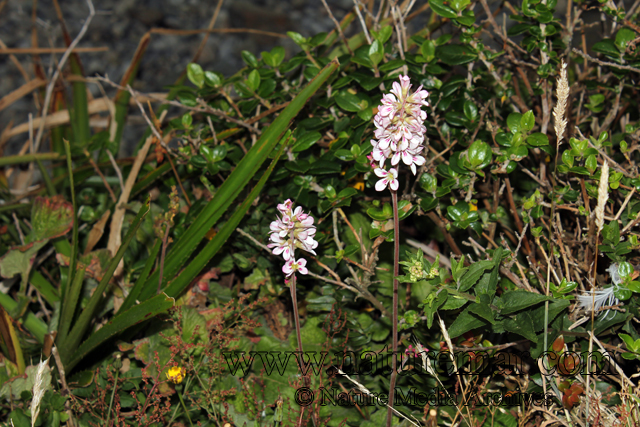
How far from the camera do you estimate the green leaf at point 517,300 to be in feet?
4.04

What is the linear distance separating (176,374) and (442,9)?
1.41 m

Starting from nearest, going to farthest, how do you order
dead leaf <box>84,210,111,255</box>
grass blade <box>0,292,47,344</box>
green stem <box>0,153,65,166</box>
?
1. grass blade <box>0,292,47,344</box>
2. dead leaf <box>84,210,111,255</box>
3. green stem <box>0,153,65,166</box>

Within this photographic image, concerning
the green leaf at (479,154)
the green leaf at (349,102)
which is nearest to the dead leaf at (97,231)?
the green leaf at (349,102)

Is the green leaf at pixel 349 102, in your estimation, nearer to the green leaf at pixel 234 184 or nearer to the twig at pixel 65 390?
the green leaf at pixel 234 184

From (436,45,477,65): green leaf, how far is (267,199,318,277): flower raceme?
82 cm

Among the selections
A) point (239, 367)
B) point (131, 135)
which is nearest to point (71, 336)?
point (239, 367)

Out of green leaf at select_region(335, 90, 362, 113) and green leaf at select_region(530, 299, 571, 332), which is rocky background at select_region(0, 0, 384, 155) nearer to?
green leaf at select_region(335, 90, 362, 113)

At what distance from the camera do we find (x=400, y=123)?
3.59 ft

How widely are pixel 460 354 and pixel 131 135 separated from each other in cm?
319

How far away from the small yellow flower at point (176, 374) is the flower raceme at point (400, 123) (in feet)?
2.80

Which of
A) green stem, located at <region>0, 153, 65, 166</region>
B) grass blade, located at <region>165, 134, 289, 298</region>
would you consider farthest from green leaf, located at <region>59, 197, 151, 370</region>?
green stem, located at <region>0, 153, 65, 166</region>

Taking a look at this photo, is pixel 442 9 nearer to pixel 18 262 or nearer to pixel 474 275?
pixel 474 275

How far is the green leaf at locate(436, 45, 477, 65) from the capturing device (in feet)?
5.40

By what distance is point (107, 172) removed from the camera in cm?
236
